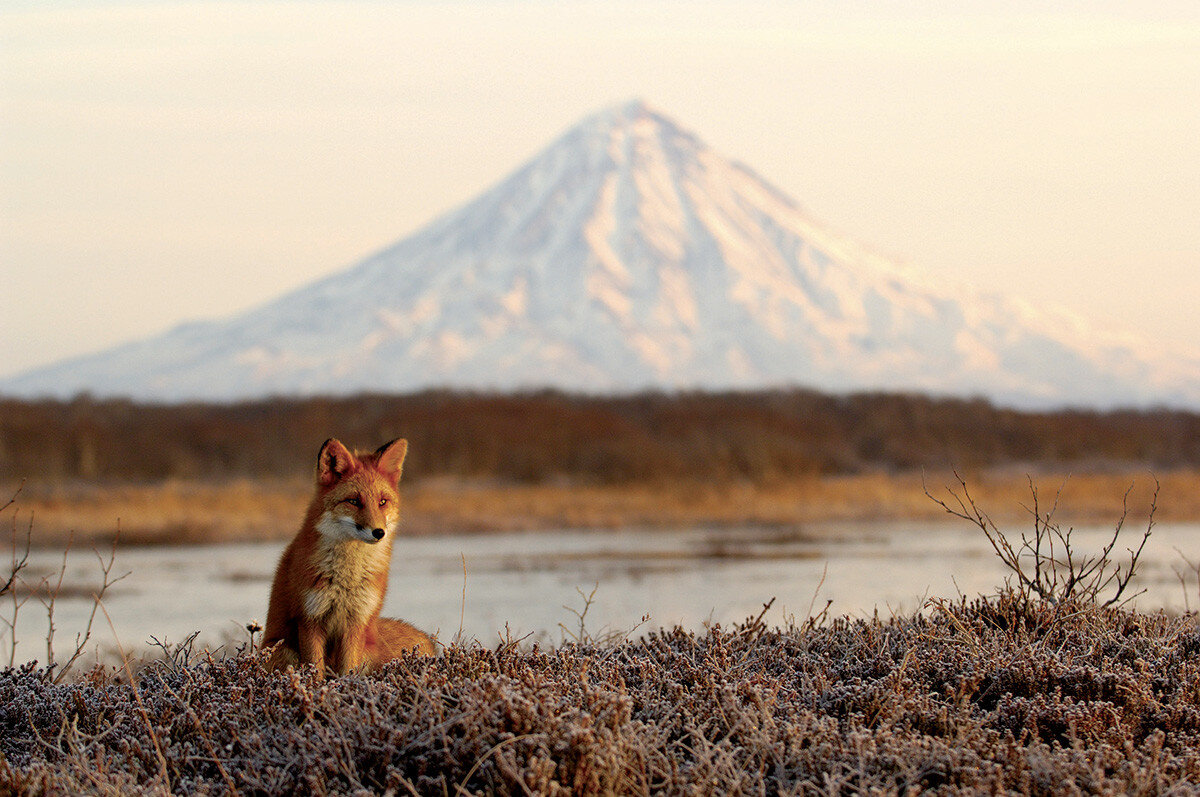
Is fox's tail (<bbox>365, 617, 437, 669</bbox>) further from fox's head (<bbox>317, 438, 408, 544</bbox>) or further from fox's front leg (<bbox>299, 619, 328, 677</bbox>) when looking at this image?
fox's head (<bbox>317, 438, 408, 544</bbox>)

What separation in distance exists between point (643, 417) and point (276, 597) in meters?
54.4

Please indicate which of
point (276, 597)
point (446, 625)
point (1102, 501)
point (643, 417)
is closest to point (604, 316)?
point (643, 417)

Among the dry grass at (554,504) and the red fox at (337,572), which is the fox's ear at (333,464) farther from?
the dry grass at (554,504)

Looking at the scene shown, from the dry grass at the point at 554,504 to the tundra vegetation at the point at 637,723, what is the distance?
29958mm

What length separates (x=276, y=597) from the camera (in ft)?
16.6

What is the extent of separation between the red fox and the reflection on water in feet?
35.2

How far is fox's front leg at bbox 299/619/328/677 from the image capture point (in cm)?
480

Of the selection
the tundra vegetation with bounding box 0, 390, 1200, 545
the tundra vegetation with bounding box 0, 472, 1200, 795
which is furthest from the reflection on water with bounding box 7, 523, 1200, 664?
the tundra vegetation with bounding box 0, 472, 1200, 795

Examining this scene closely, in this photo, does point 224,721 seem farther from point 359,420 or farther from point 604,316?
point 604,316

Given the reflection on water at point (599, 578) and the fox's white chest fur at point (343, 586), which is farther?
the reflection on water at point (599, 578)

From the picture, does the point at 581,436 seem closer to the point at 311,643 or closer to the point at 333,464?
the point at 333,464

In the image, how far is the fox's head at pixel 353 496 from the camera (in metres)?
4.82

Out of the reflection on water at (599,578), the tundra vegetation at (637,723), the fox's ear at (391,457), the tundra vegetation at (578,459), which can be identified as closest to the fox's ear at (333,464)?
the fox's ear at (391,457)

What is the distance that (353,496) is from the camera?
4.87 meters
